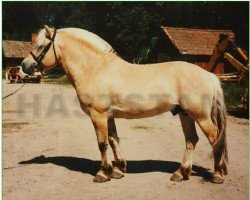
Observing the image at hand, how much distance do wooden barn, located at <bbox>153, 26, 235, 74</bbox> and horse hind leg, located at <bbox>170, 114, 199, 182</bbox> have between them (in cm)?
1979

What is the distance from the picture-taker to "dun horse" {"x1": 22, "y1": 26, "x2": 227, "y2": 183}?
16.6 ft

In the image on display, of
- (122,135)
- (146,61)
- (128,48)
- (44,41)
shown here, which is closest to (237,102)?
(122,135)

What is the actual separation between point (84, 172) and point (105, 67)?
7.03 feet

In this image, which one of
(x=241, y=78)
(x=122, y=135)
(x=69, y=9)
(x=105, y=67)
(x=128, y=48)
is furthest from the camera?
(x=69, y=9)

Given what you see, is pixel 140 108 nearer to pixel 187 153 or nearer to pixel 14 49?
pixel 187 153

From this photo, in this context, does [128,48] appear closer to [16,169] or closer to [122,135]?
[122,135]

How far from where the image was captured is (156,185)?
5.21m

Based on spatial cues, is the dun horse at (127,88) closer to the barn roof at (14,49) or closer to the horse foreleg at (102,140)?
the horse foreleg at (102,140)

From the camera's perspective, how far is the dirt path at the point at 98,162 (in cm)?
491

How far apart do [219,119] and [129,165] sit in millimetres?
2149

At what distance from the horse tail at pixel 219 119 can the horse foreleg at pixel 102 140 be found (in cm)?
189

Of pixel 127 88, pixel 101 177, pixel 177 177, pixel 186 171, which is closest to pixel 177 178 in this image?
pixel 177 177

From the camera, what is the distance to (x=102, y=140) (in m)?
5.29

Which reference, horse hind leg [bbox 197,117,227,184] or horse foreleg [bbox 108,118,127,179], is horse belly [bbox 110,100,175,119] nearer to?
horse foreleg [bbox 108,118,127,179]
